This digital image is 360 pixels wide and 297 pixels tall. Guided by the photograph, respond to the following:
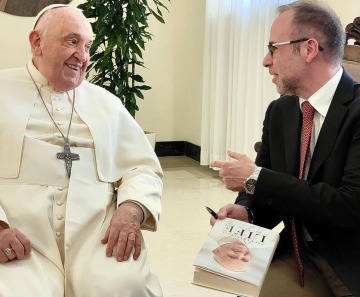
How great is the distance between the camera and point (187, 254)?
10.9ft

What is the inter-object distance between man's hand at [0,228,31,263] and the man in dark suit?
0.60 m

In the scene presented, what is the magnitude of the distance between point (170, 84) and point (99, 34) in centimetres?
173

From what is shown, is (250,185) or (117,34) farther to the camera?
(117,34)

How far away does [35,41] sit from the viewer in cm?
197

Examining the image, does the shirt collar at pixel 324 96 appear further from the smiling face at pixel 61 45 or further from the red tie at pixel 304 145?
the smiling face at pixel 61 45

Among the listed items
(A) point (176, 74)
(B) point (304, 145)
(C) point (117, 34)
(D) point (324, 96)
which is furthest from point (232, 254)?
(A) point (176, 74)

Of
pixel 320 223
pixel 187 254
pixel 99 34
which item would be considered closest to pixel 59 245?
pixel 320 223

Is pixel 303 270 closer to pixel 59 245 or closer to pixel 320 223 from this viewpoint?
pixel 320 223

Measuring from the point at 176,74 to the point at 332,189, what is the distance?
4574mm

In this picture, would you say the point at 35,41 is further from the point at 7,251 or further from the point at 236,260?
the point at 236,260

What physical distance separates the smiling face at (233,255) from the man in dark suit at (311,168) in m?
0.18

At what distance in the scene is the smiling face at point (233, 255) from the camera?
1.57 metres

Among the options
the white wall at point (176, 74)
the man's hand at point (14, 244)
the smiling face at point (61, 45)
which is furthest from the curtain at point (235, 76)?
the man's hand at point (14, 244)

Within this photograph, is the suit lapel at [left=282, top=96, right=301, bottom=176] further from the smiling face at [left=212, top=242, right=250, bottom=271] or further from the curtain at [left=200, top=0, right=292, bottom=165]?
the curtain at [left=200, top=0, right=292, bottom=165]
